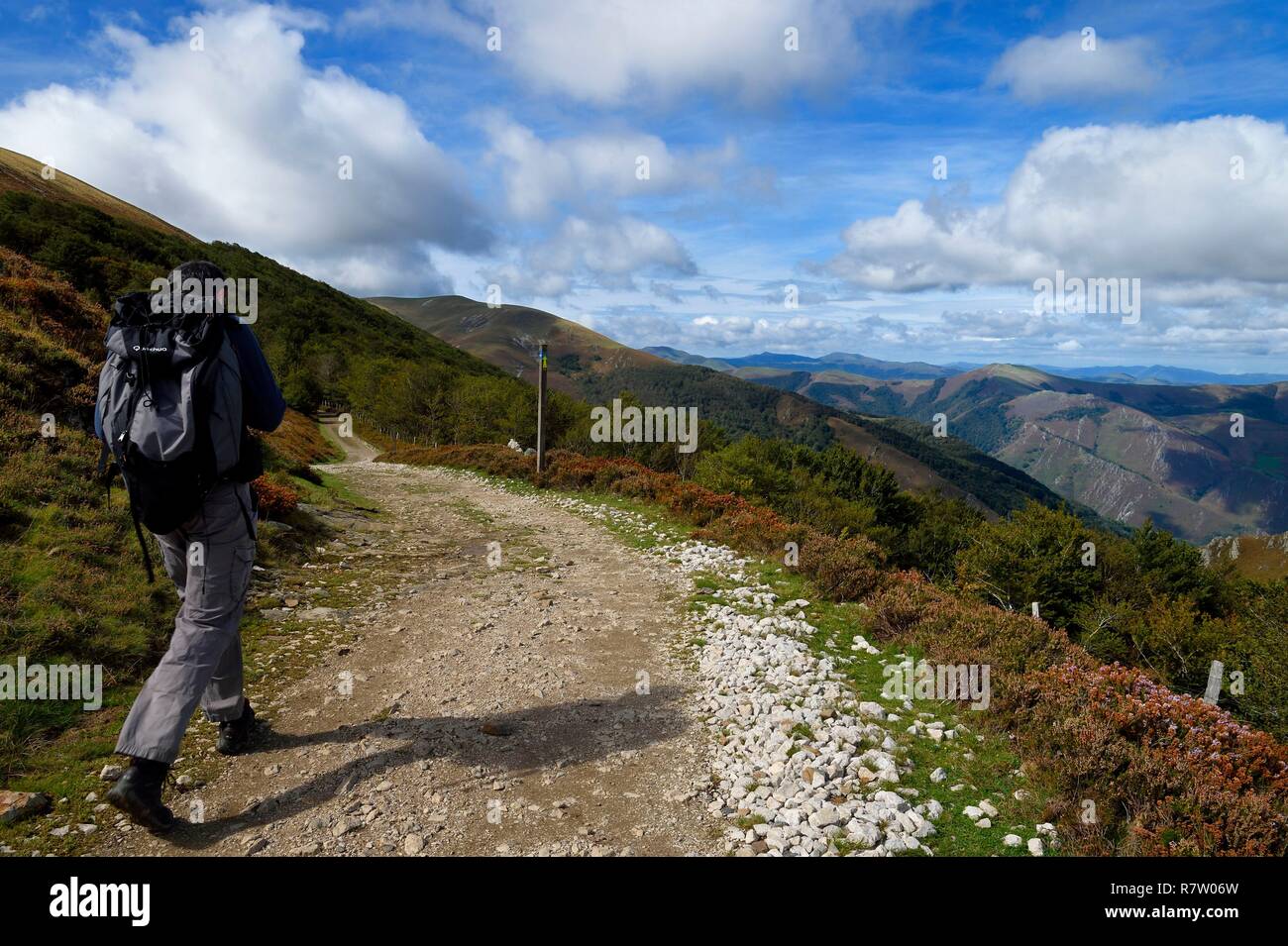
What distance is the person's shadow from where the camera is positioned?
15.6ft

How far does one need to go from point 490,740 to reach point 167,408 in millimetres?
3722

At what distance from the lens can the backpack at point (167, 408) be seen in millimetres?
4094

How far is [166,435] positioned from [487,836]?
342 cm

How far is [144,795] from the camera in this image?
4055mm

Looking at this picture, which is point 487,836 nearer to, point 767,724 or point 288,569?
point 767,724

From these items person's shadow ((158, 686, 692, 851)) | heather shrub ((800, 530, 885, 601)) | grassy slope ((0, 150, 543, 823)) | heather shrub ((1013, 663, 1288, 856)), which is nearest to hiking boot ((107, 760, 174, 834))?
person's shadow ((158, 686, 692, 851))

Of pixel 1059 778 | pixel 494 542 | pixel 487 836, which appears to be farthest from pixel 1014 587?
pixel 487 836

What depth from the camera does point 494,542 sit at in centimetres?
1393

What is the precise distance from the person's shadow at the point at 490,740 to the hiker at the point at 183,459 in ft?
2.58

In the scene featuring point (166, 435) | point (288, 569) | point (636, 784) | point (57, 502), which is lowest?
point (636, 784)

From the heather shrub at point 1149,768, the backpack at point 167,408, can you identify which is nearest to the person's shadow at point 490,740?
the backpack at point 167,408

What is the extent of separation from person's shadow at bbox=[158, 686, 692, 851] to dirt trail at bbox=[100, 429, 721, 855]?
0.06 ft

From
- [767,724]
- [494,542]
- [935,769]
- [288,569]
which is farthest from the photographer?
[494,542]

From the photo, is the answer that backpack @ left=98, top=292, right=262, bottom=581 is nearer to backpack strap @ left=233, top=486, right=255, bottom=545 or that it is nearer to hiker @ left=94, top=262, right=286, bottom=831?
hiker @ left=94, top=262, right=286, bottom=831
